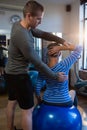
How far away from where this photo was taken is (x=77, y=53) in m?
1.72

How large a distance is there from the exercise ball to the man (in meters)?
0.09

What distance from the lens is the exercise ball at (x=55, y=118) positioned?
1685 millimetres

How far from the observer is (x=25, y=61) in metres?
1.67

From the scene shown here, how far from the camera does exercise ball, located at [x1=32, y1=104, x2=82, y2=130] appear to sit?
5.53 feet

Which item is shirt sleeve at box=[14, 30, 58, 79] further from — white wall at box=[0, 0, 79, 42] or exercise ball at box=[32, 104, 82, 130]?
white wall at box=[0, 0, 79, 42]

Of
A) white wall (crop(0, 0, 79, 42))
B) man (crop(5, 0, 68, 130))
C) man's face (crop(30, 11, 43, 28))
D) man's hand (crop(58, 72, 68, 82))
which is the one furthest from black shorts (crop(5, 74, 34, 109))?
white wall (crop(0, 0, 79, 42))

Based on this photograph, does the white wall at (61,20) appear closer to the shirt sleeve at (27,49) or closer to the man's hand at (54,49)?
the man's hand at (54,49)

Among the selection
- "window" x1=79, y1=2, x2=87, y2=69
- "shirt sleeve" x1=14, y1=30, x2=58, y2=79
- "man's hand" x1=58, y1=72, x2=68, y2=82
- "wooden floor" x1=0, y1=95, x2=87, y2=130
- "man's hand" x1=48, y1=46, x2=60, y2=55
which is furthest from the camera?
"window" x1=79, y1=2, x2=87, y2=69

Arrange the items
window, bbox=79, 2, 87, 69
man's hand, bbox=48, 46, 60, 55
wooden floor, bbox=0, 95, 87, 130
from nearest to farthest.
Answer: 1. man's hand, bbox=48, 46, 60, 55
2. wooden floor, bbox=0, 95, 87, 130
3. window, bbox=79, 2, 87, 69

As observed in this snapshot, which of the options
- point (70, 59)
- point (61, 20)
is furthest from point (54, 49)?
point (61, 20)

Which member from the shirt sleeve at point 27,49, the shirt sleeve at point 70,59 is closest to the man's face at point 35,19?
the shirt sleeve at point 27,49

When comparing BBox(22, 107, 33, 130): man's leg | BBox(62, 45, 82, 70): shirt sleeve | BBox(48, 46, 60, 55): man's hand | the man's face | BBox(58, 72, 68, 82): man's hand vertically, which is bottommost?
BBox(22, 107, 33, 130): man's leg

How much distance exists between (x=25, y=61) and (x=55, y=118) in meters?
0.56

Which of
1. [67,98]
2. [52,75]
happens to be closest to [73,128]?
[67,98]
